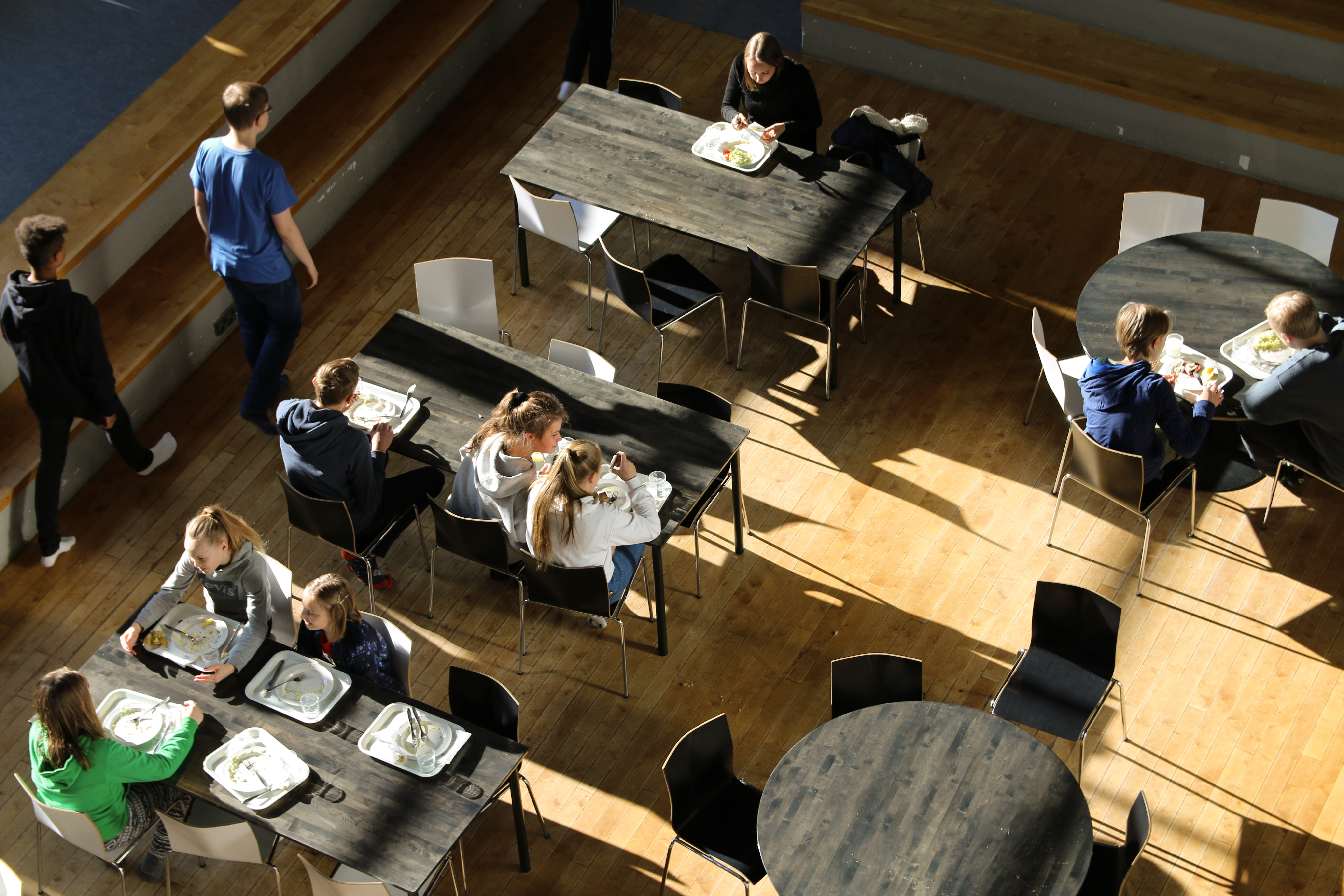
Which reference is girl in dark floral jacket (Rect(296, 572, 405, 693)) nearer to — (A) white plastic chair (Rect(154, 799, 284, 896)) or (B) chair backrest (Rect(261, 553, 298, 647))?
(B) chair backrest (Rect(261, 553, 298, 647))

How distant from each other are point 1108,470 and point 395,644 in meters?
3.36

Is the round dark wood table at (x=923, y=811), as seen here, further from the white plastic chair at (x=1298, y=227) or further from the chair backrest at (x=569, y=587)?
the white plastic chair at (x=1298, y=227)

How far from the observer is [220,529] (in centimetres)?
538

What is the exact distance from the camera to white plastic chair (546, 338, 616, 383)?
6461 millimetres

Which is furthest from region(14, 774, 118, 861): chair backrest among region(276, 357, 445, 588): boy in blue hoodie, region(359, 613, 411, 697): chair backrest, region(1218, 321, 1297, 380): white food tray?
region(1218, 321, 1297, 380): white food tray

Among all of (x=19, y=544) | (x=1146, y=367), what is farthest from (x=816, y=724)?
(x=19, y=544)

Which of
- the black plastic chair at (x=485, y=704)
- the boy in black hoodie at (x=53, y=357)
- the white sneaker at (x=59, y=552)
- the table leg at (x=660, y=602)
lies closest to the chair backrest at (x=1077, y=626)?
the table leg at (x=660, y=602)

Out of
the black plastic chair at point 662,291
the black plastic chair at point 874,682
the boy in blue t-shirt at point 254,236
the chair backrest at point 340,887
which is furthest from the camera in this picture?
the black plastic chair at point 662,291

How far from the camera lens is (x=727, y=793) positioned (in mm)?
5297

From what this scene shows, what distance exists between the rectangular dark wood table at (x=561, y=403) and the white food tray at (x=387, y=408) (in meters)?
0.05

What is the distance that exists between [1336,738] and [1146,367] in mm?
1928

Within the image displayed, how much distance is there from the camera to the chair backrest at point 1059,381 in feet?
21.1

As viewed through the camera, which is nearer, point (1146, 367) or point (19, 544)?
point (1146, 367)

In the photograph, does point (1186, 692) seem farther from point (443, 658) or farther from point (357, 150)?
point (357, 150)
